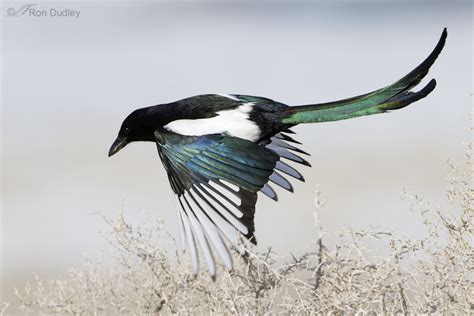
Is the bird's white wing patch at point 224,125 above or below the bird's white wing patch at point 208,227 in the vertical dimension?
above

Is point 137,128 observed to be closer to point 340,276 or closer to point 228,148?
point 228,148

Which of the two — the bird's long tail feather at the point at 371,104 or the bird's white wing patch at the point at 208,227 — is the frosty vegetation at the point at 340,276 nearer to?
the bird's white wing patch at the point at 208,227

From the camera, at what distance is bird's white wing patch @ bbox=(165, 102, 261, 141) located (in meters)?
2.82

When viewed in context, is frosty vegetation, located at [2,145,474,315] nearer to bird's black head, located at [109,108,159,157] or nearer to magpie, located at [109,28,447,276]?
magpie, located at [109,28,447,276]

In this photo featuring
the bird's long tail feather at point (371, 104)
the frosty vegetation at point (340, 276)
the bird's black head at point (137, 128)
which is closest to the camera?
the frosty vegetation at point (340, 276)

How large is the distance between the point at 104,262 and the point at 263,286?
0.64 metres

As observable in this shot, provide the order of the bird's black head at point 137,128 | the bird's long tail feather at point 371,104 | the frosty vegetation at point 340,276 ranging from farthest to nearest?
the bird's black head at point 137,128 → the bird's long tail feather at point 371,104 → the frosty vegetation at point 340,276

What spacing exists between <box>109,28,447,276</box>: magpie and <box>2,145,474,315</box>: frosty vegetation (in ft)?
0.33

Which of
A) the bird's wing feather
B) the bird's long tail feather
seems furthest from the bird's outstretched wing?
the bird's long tail feather

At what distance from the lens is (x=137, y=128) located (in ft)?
10.5

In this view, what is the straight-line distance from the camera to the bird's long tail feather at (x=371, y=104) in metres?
2.81

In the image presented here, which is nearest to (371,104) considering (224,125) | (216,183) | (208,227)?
(224,125)

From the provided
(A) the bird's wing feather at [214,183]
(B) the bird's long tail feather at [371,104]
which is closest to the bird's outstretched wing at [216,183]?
(A) the bird's wing feather at [214,183]

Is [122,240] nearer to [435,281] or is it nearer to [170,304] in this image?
[170,304]
